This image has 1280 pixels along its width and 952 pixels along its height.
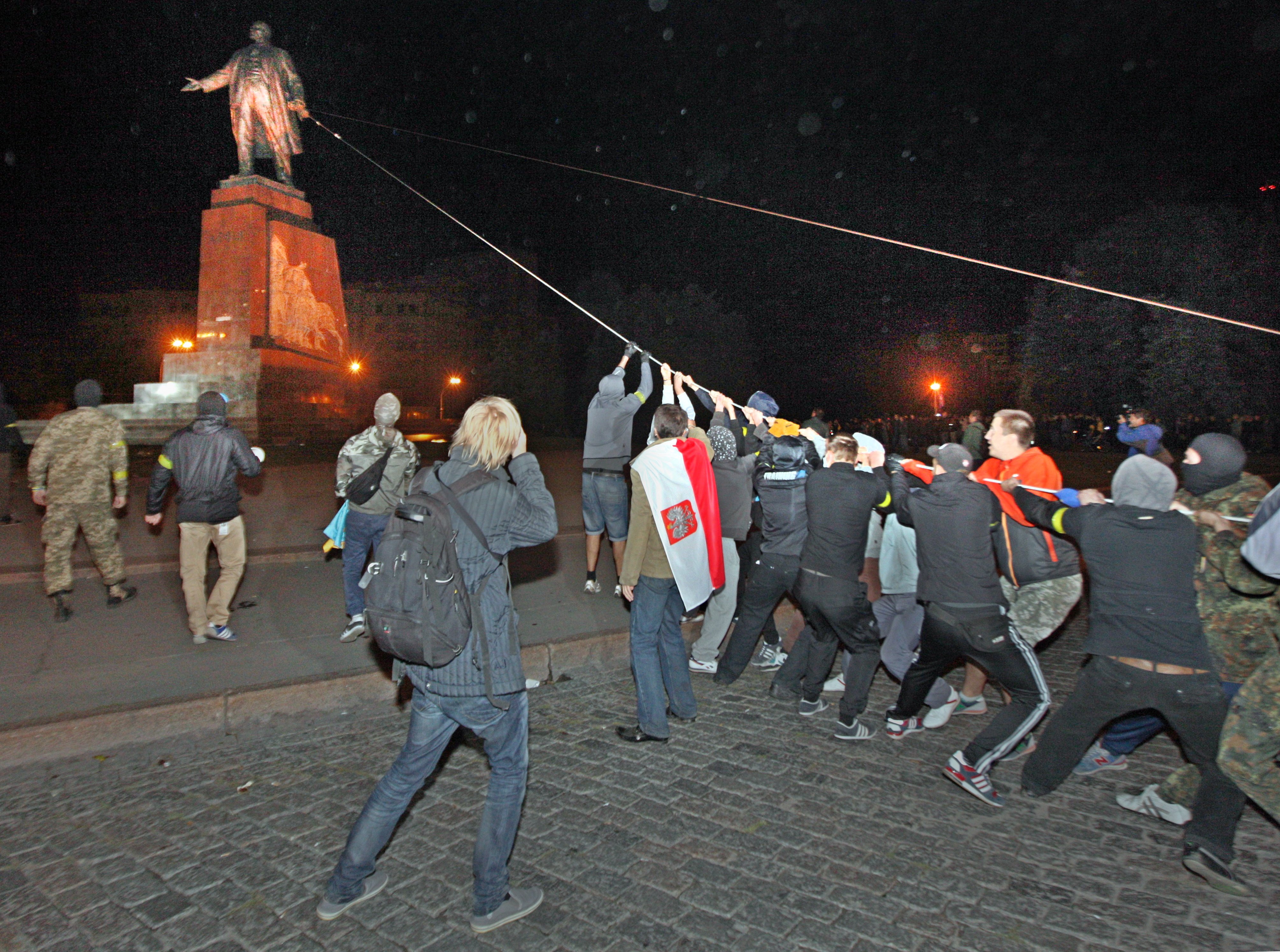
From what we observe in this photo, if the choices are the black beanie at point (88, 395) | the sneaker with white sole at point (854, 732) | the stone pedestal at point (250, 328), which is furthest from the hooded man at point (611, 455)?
the stone pedestal at point (250, 328)

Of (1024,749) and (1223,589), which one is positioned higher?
(1223,589)

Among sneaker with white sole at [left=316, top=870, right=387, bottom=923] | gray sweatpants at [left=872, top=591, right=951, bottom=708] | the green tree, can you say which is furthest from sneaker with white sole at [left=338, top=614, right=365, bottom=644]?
the green tree

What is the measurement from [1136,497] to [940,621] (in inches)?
45.3

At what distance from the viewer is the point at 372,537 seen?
19.6ft

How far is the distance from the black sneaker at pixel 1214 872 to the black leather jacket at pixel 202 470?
5992mm

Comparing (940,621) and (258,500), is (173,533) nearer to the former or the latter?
(258,500)

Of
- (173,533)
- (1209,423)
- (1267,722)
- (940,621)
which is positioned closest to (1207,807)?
(1267,722)

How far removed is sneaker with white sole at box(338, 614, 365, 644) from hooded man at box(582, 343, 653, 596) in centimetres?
215

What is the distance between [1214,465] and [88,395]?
8053mm

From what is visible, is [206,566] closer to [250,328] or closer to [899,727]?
[899,727]

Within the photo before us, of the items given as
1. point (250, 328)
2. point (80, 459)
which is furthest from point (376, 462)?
point (250, 328)

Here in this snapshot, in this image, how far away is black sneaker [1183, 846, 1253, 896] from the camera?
306cm

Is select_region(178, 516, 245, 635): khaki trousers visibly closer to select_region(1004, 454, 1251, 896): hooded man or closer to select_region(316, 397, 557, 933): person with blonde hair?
select_region(316, 397, 557, 933): person with blonde hair

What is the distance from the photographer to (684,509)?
466 cm
